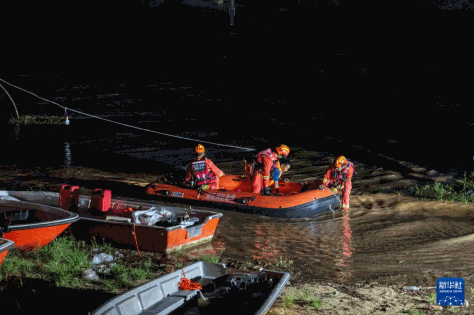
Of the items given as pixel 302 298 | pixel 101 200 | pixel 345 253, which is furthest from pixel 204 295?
pixel 101 200

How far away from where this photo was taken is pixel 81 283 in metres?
6.47

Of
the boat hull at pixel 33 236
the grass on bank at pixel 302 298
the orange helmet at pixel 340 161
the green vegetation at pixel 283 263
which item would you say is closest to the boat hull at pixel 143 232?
the boat hull at pixel 33 236

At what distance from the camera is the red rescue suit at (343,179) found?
10.2m

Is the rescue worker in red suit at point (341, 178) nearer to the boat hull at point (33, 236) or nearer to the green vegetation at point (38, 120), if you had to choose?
the boat hull at point (33, 236)

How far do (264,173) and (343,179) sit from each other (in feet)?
4.52

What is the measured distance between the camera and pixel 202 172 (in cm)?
1068

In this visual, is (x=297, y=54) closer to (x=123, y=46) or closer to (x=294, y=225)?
(x=123, y=46)

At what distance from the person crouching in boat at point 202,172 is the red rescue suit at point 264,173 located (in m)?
0.69

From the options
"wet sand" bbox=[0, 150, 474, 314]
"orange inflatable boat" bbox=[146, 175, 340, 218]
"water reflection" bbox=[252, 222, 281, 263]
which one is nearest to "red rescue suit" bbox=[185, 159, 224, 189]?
"orange inflatable boat" bbox=[146, 175, 340, 218]

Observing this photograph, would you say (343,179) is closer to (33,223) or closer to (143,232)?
(143,232)

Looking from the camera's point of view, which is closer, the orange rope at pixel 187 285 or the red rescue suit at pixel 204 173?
the orange rope at pixel 187 285

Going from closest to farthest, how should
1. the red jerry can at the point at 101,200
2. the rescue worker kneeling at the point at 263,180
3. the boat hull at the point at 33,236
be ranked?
the boat hull at the point at 33,236 < the red jerry can at the point at 101,200 < the rescue worker kneeling at the point at 263,180

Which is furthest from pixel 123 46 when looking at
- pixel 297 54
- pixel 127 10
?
pixel 297 54

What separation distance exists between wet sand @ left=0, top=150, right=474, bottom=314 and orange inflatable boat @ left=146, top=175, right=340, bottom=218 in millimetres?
173
